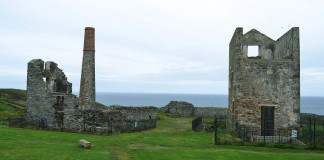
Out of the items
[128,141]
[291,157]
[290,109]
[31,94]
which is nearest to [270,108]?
[290,109]

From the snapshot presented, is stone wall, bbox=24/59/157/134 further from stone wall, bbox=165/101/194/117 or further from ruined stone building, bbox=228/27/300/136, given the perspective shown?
stone wall, bbox=165/101/194/117

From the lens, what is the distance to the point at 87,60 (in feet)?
107

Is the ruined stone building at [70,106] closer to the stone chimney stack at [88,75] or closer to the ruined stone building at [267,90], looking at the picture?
the stone chimney stack at [88,75]

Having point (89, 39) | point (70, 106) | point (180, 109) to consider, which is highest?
point (89, 39)

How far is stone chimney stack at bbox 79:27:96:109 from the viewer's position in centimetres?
3231

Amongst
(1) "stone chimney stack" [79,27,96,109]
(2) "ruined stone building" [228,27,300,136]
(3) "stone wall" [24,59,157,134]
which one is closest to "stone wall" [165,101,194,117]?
(3) "stone wall" [24,59,157,134]

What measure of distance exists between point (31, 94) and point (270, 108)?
19.8 m

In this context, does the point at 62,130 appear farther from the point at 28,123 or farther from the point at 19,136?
the point at 19,136

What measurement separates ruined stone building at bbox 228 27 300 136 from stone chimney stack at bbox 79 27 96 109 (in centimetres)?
1361

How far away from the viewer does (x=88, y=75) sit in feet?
107

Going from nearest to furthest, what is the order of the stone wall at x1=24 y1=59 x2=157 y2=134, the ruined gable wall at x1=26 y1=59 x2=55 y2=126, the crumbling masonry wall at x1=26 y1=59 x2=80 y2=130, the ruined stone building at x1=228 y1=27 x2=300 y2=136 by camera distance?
1. the ruined stone building at x1=228 y1=27 x2=300 y2=136
2. the stone wall at x1=24 y1=59 x2=157 y2=134
3. the crumbling masonry wall at x1=26 y1=59 x2=80 y2=130
4. the ruined gable wall at x1=26 y1=59 x2=55 y2=126

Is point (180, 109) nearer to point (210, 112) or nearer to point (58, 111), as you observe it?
point (210, 112)

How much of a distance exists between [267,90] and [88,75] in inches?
642

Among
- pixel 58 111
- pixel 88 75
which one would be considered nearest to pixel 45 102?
pixel 58 111
